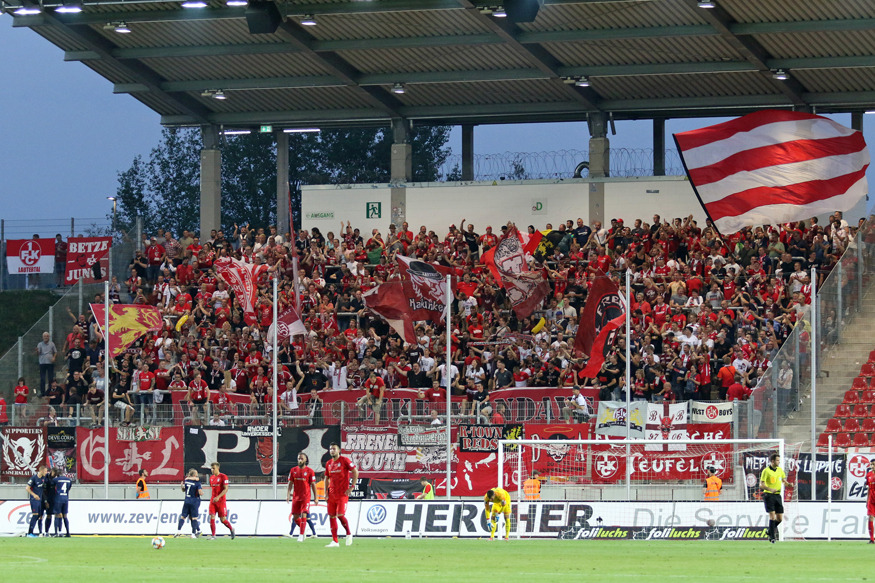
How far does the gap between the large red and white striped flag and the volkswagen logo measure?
10.5 meters

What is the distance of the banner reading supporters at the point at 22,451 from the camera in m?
34.8

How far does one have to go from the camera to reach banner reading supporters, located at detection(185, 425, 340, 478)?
33.2 m

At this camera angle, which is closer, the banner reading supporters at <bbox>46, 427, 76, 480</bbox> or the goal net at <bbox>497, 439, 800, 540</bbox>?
the goal net at <bbox>497, 439, 800, 540</bbox>

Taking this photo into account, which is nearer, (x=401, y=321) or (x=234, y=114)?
(x=401, y=321)

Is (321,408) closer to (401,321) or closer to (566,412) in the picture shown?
(401,321)

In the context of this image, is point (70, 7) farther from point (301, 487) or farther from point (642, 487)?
point (642, 487)

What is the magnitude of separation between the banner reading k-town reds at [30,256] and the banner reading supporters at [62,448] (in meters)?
13.2

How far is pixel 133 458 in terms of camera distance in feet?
113

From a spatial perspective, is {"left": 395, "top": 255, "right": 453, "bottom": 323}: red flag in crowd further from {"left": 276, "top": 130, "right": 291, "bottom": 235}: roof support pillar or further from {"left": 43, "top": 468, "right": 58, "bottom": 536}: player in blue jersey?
{"left": 276, "top": 130, "right": 291, "bottom": 235}: roof support pillar

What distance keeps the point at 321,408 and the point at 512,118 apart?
54.4 feet

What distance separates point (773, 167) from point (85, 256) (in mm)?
23734

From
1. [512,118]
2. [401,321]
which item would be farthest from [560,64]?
[401,321]

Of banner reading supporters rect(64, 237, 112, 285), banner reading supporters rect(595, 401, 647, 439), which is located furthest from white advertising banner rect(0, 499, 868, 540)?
banner reading supporters rect(64, 237, 112, 285)

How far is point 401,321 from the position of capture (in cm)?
3412
